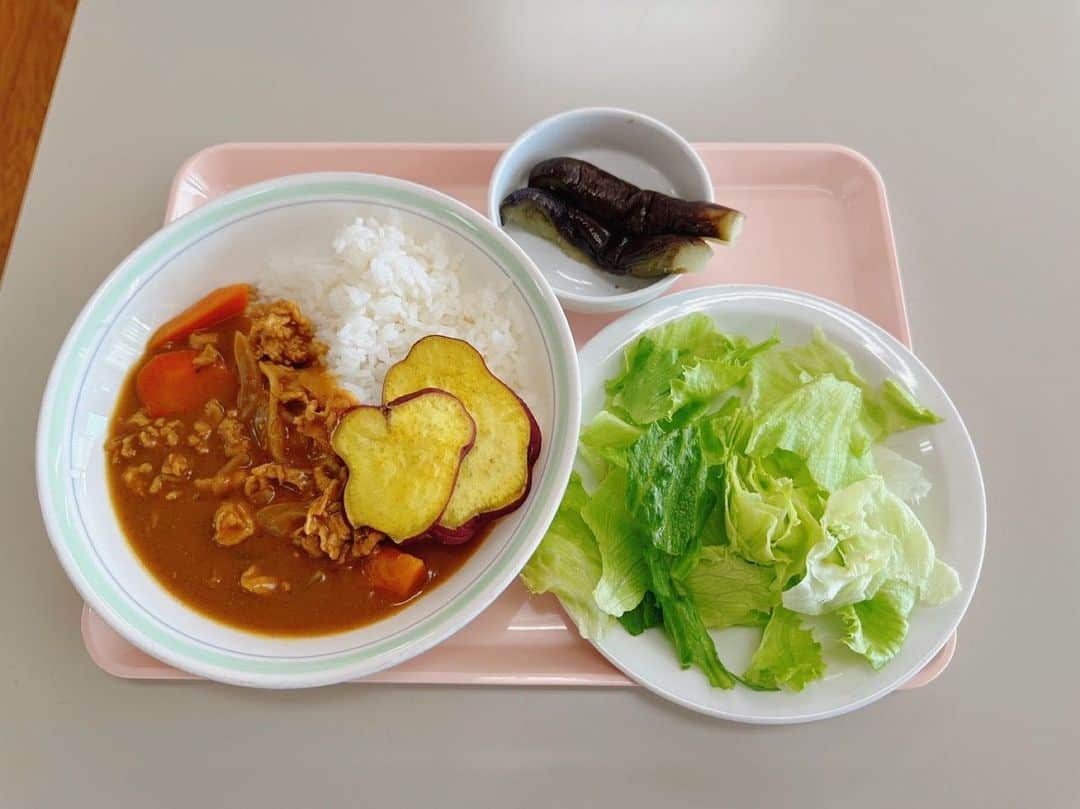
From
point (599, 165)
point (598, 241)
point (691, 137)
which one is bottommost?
point (598, 241)

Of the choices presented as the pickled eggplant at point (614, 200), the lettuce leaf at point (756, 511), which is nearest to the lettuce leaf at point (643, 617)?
the lettuce leaf at point (756, 511)

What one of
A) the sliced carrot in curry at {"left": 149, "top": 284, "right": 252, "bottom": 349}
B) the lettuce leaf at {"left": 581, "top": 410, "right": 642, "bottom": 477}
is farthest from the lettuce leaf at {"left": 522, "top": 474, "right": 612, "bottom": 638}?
the sliced carrot in curry at {"left": 149, "top": 284, "right": 252, "bottom": 349}

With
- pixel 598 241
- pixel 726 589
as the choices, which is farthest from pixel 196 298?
pixel 726 589

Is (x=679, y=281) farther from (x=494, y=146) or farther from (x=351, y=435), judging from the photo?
(x=351, y=435)

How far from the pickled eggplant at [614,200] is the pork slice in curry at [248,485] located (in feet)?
2.51

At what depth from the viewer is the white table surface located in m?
1.66

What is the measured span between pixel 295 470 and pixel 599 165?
118cm

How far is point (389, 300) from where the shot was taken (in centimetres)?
174

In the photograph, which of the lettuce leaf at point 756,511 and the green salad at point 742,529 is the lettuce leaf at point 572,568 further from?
the lettuce leaf at point 756,511

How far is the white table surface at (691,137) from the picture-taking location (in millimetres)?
1658

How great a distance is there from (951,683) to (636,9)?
2188 mm

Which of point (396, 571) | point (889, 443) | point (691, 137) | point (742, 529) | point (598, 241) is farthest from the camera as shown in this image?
point (691, 137)

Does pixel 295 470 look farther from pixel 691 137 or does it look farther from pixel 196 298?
pixel 691 137

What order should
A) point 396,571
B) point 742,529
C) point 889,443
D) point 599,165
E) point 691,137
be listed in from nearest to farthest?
point 396,571 < point 742,529 < point 889,443 < point 599,165 < point 691,137
